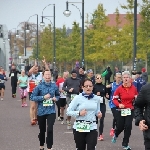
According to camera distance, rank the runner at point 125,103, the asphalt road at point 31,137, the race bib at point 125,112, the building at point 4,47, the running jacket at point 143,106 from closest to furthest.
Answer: the running jacket at point 143,106 < the runner at point 125,103 < the race bib at point 125,112 < the asphalt road at point 31,137 < the building at point 4,47

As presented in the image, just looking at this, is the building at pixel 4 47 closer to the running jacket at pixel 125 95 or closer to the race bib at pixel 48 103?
the running jacket at pixel 125 95

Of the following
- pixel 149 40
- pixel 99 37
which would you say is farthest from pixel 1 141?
pixel 99 37

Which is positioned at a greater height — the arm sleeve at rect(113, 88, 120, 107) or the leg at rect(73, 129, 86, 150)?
the arm sleeve at rect(113, 88, 120, 107)

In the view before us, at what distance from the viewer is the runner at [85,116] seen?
9000 mm

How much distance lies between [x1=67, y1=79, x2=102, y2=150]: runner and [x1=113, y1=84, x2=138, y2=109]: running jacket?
10.6ft

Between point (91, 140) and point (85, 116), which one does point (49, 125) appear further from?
point (91, 140)

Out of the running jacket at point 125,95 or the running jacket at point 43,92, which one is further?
the running jacket at point 125,95

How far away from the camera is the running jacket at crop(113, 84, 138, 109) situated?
12352 millimetres

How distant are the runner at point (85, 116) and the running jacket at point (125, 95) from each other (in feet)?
10.6

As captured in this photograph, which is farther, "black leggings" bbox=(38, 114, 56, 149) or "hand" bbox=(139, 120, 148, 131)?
"black leggings" bbox=(38, 114, 56, 149)

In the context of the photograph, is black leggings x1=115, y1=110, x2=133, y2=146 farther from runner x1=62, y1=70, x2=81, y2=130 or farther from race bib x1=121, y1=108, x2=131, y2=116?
runner x1=62, y1=70, x2=81, y2=130

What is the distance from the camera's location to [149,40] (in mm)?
40062

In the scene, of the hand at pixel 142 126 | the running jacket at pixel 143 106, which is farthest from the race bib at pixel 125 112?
the hand at pixel 142 126

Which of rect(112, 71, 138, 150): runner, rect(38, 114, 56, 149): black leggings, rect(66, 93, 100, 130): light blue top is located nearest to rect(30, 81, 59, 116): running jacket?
rect(38, 114, 56, 149): black leggings
